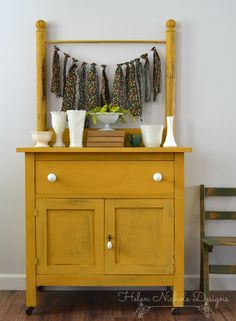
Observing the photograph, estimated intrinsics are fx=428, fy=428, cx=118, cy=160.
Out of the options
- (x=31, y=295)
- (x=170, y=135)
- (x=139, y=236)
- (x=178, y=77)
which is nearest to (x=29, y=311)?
(x=31, y=295)

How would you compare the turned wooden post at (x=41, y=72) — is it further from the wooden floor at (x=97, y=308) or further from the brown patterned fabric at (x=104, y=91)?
the wooden floor at (x=97, y=308)

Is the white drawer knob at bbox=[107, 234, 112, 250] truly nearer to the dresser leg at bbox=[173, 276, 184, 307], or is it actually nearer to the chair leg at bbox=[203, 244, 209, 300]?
the dresser leg at bbox=[173, 276, 184, 307]

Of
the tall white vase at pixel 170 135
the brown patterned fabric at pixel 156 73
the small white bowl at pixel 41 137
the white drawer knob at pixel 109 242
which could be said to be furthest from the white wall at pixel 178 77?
the white drawer knob at pixel 109 242

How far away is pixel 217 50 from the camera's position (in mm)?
2920

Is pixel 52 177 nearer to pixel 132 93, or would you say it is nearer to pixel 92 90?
pixel 92 90

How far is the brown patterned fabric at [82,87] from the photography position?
2.88 meters

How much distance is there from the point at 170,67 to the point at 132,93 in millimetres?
311

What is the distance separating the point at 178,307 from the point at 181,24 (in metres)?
1.84

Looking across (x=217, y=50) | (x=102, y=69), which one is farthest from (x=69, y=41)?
(x=217, y=50)

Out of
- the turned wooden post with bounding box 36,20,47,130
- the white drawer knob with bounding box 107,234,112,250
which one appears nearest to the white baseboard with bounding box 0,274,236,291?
the white drawer knob with bounding box 107,234,112,250

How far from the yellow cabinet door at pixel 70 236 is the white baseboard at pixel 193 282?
1.81 feet

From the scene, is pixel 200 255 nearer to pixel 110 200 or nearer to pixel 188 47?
pixel 110 200

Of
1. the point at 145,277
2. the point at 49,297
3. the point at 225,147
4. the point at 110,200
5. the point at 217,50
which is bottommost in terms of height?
the point at 49,297

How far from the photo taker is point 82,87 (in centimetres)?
290
